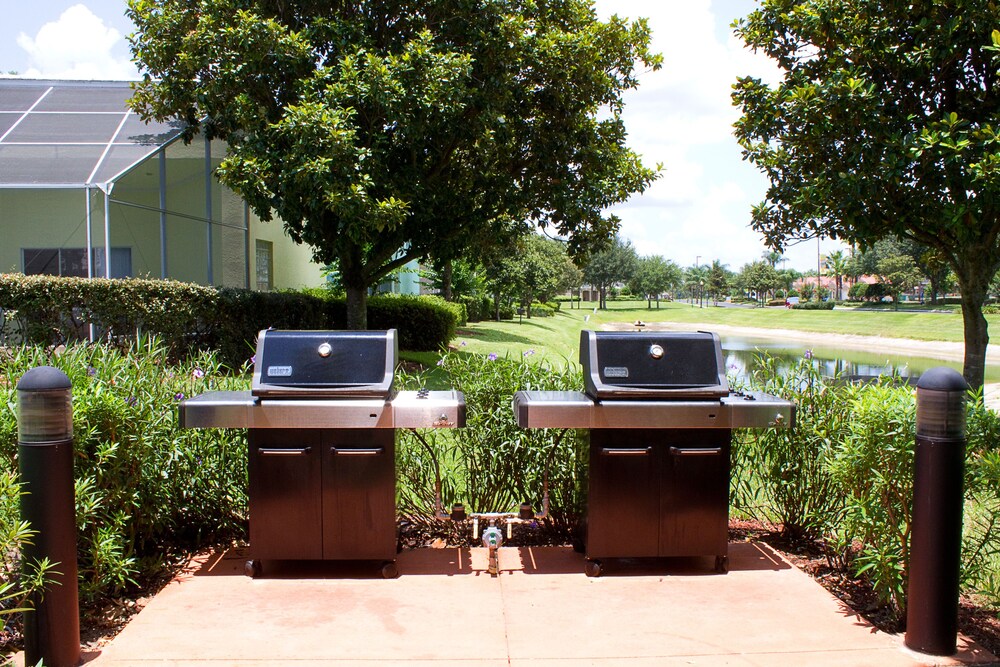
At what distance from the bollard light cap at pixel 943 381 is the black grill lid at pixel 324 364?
2.44 m

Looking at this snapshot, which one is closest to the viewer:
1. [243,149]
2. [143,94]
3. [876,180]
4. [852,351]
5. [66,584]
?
[66,584]

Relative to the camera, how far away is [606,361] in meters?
4.10

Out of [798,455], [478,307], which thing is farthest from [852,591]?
[478,307]

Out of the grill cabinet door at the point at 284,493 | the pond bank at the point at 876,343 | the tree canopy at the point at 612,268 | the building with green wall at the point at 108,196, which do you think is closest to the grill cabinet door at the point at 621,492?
the grill cabinet door at the point at 284,493

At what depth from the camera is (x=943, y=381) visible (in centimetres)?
315

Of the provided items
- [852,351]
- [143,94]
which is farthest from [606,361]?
[852,351]

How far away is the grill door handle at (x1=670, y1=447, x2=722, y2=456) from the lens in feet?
13.5

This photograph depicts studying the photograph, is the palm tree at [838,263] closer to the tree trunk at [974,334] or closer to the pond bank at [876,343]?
the pond bank at [876,343]

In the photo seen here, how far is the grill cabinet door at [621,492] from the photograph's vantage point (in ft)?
13.5

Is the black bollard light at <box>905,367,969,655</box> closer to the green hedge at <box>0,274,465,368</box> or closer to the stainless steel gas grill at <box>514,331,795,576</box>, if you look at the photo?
the stainless steel gas grill at <box>514,331,795,576</box>

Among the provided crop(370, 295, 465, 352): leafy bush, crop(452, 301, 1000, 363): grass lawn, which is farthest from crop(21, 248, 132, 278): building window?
crop(452, 301, 1000, 363): grass lawn

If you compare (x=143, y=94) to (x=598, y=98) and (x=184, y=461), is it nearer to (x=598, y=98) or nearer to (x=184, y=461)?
(x=598, y=98)

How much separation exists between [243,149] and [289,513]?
9.24 metres

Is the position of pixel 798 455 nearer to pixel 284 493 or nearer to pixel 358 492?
pixel 358 492
